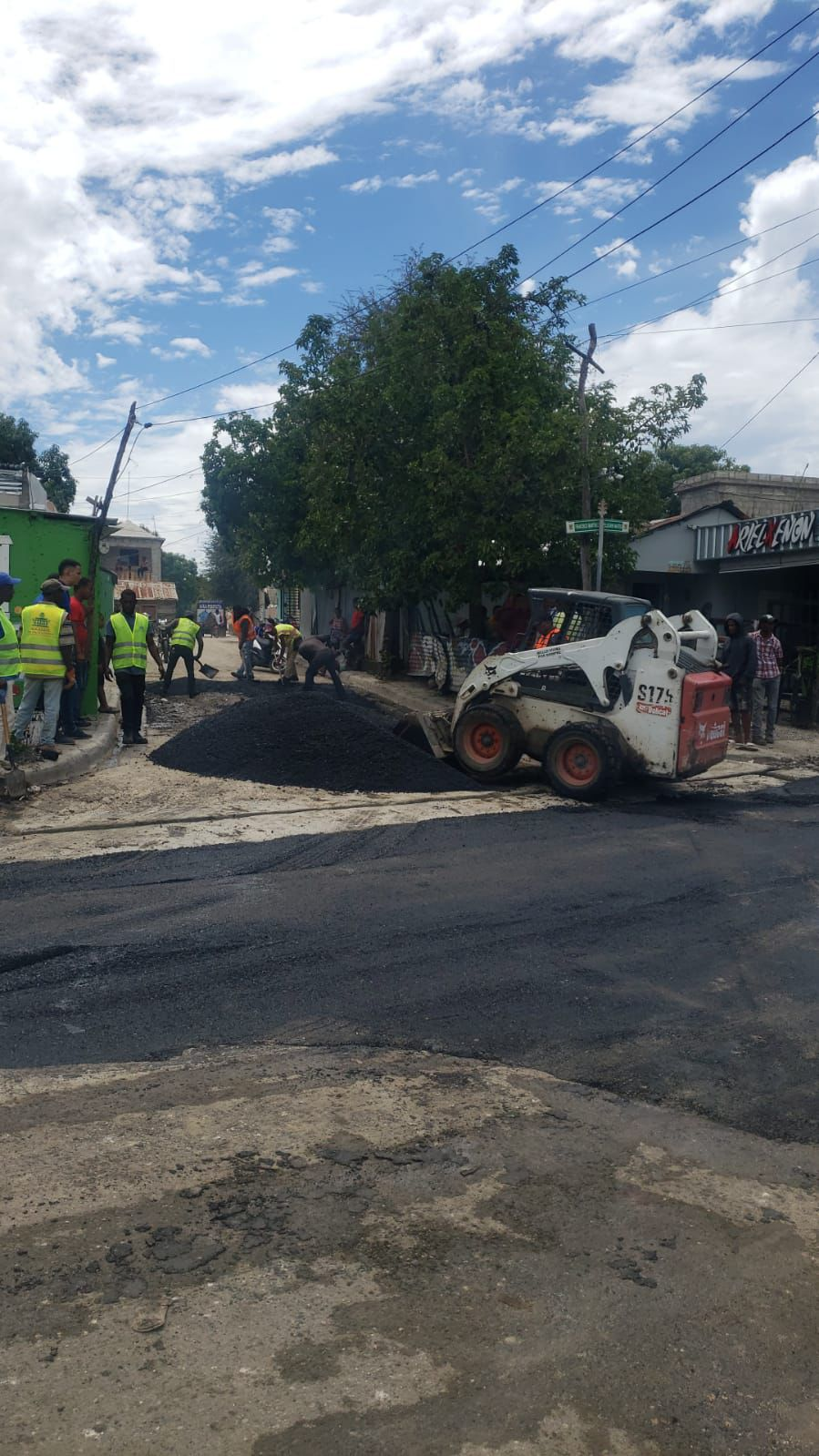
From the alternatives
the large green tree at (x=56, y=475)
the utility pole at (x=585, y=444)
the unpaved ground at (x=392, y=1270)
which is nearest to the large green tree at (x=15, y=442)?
the large green tree at (x=56, y=475)

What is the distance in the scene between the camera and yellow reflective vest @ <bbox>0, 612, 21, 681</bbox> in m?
10.2

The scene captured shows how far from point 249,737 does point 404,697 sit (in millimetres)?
10375

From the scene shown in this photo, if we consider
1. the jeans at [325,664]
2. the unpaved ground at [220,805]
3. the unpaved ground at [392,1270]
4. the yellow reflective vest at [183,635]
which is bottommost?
the unpaved ground at [392,1270]

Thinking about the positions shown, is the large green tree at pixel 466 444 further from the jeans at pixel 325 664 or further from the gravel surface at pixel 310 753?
the gravel surface at pixel 310 753

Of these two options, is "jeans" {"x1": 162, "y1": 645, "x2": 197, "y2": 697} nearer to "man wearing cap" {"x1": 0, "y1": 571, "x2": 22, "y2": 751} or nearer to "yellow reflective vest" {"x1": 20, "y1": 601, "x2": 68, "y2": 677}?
"yellow reflective vest" {"x1": 20, "y1": 601, "x2": 68, "y2": 677}

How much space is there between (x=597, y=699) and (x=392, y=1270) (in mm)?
8614

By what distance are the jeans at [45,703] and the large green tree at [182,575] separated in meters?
80.6

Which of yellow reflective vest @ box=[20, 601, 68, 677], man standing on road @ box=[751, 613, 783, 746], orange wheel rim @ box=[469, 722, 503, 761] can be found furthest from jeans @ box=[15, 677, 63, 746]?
man standing on road @ box=[751, 613, 783, 746]

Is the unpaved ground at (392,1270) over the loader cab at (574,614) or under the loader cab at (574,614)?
under

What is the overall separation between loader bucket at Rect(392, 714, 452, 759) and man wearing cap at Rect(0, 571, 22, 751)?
171 inches

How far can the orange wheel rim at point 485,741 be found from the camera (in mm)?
12438

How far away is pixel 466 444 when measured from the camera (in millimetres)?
19062

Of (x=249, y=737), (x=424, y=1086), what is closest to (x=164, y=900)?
(x=424, y=1086)

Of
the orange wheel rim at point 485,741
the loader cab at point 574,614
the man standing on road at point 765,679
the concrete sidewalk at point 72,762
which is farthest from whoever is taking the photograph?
the man standing on road at point 765,679
